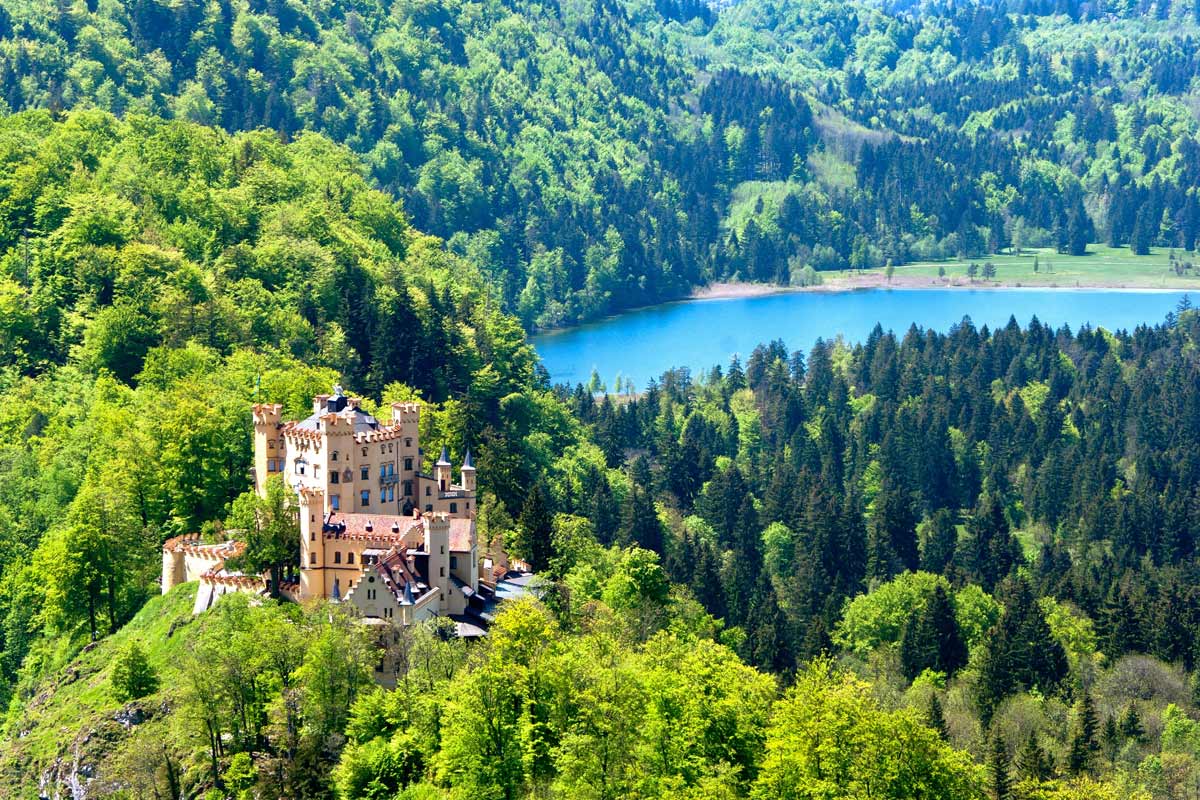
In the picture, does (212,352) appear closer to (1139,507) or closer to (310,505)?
(310,505)

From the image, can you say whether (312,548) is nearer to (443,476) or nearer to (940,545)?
(443,476)

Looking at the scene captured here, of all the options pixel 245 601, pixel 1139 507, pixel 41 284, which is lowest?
pixel 1139 507

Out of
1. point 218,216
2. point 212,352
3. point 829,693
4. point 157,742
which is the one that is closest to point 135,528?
point 157,742

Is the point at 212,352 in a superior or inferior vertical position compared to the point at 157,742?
superior

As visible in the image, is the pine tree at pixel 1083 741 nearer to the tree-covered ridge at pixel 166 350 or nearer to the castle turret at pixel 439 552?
the tree-covered ridge at pixel 166 350

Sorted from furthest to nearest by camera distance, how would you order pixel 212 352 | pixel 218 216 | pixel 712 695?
pixel 218 216 → pixel 212 352 → pixel 712 695

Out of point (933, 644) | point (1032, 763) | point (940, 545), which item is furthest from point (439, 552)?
point (940, 545)
